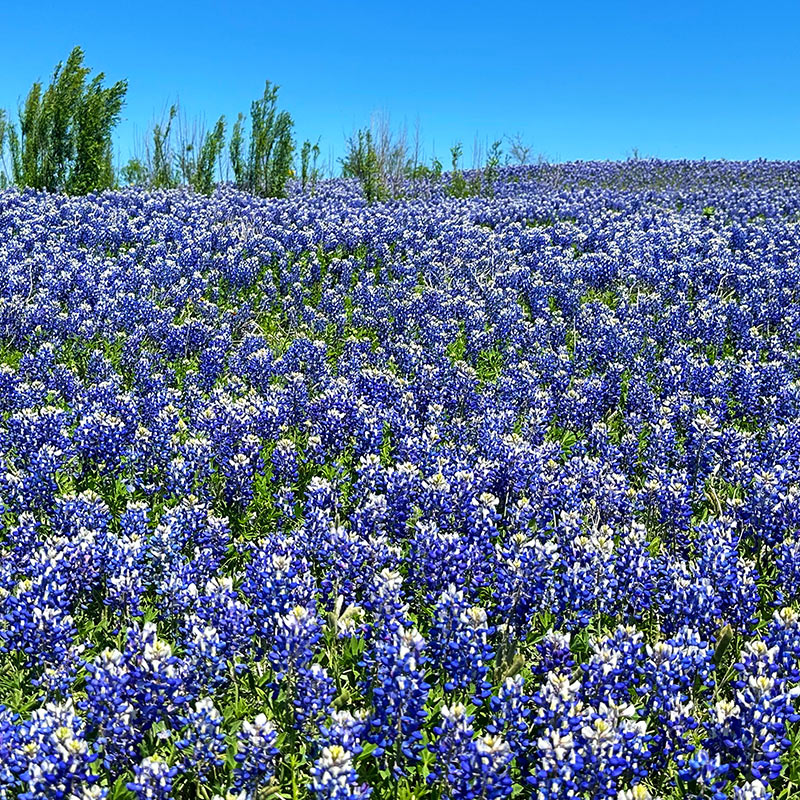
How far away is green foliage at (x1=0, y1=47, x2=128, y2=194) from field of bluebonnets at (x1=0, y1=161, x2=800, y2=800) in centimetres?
1225

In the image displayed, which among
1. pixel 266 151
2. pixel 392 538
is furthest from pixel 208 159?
pixel 392 538

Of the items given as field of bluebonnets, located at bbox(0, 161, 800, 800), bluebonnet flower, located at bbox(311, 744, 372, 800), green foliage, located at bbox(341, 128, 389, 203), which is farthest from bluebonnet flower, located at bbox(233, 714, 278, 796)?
green foliage, located at bbox(341, 128, 389, 203)

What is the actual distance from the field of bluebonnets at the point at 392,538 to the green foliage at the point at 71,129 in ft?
40.2

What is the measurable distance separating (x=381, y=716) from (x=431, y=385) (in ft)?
15.2

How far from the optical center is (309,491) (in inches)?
208

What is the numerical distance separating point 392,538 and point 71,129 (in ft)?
71.7

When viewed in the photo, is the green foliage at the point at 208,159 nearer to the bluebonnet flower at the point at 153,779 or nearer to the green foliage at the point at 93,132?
the green foliage at the point at 93,132

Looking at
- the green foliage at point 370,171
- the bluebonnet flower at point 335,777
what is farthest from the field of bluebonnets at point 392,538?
the green foliage at point 370,171

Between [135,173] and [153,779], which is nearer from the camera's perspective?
[153,779]

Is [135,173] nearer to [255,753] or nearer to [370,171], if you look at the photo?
[370,171]

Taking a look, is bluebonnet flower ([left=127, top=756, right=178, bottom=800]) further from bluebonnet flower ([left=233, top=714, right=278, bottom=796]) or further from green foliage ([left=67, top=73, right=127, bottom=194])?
green foliage ([left=67, top=73, right=127, bottom=194])

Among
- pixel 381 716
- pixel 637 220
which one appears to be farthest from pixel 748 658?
pixel 637 220

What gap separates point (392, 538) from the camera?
4.96 m

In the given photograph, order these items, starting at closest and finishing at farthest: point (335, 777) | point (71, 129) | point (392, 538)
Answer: point (335, 777) → point (392, 538) → point (71, 129)
